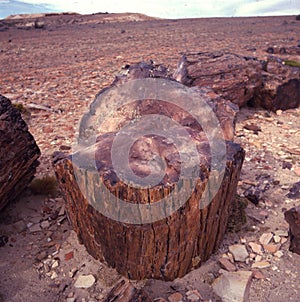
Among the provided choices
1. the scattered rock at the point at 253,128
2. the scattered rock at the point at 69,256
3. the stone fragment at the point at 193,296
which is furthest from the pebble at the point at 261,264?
the scattered rock at the point at 253,128

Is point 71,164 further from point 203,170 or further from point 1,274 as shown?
point 1,274

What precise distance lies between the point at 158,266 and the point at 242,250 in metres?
0.78

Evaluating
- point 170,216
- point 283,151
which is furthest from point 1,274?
point 283,151

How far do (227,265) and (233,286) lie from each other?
23 centimetres

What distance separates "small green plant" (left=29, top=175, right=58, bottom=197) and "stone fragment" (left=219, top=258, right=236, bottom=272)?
6.28 ft

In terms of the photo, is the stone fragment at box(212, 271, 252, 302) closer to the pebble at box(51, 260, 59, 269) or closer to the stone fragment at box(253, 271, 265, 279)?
the stone fragment at box(253, 271, 265, 279)

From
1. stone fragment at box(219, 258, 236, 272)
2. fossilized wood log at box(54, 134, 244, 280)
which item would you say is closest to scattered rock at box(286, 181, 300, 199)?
fossilized wood log at box(54, 134, 244, 280)

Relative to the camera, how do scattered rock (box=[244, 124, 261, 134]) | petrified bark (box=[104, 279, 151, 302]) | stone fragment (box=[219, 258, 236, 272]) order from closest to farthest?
petrified bark (box=[104, 279, 151, 302]), stone fragment (box=[219, 258, 236, 272]), scattered rock (box=[244, 124, 261, 134])

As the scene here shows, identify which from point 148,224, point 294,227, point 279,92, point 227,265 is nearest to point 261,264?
point 227,265

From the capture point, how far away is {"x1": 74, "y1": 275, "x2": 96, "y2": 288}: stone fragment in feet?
8.71

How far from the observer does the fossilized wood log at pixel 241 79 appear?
5832 mm

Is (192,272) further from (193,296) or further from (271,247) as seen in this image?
(271,247)

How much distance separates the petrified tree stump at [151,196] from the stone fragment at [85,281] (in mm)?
187

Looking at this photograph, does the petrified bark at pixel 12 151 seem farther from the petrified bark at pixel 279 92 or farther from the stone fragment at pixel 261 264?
the petrified bark at pixel 279 92
